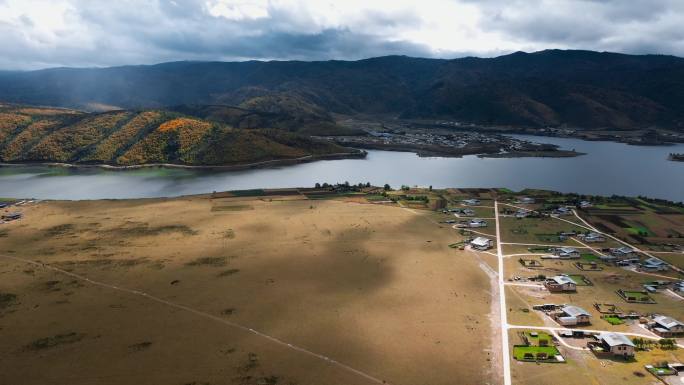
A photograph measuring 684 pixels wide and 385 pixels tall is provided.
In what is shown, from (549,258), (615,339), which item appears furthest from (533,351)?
(549,258)

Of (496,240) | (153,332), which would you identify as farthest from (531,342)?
(153,332)

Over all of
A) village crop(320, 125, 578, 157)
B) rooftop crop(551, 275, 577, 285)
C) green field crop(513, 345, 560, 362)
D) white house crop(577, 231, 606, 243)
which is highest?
village crop(320, 125, 578, 157)

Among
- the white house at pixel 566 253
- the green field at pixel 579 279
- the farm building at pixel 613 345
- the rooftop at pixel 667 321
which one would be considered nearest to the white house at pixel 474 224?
the white house at pixel 566 253

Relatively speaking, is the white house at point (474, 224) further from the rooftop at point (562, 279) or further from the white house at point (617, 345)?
the white house at point (617, 345)

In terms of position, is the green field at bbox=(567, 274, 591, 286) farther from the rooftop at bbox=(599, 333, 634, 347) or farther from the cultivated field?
the rooftop at bbox=(599, 333, 634, 347)

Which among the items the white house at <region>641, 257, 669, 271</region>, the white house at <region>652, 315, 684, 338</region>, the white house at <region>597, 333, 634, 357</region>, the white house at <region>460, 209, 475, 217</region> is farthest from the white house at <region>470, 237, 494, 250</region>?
the white house at <region>597, 333, 634, 357</region>

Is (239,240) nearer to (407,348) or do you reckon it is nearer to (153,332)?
(153,332)

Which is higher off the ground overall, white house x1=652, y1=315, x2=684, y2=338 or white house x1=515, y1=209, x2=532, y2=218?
white house x1=515, y1=209, x2=532, y2=218
